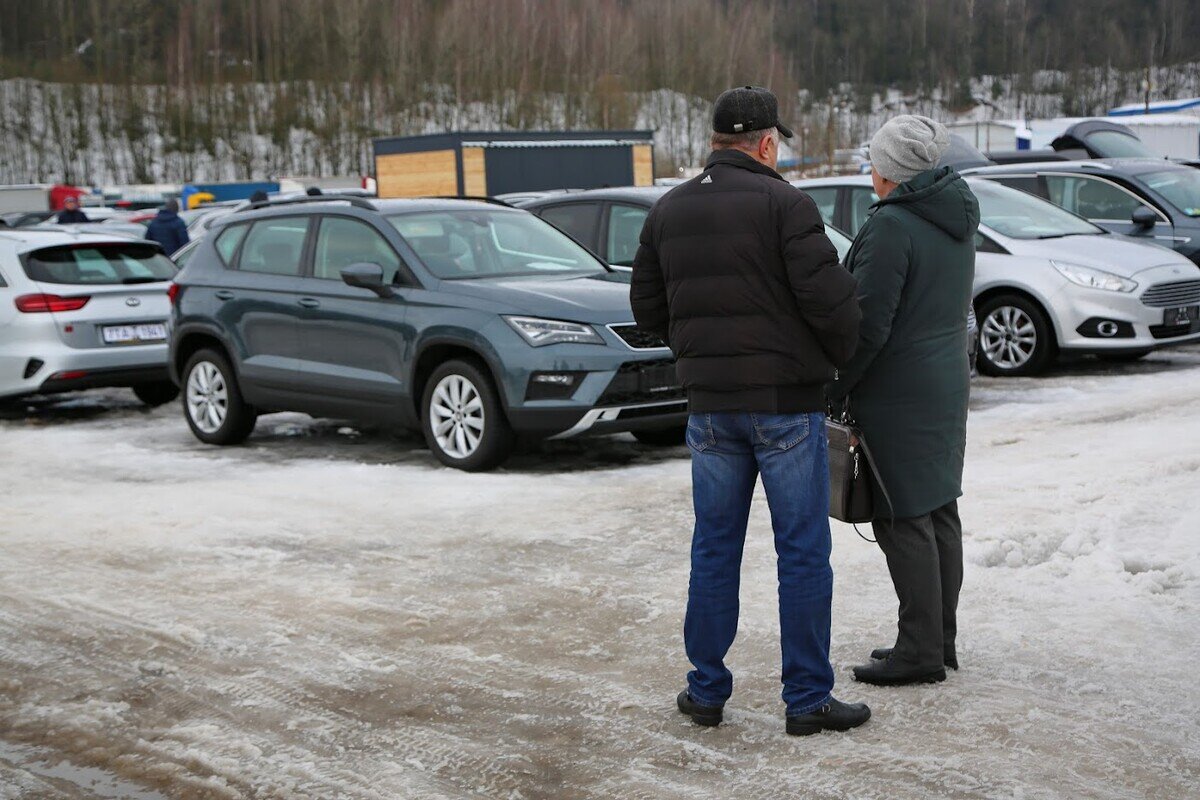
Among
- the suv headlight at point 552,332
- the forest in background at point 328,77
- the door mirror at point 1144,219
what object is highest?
the forest in background at point 328,77

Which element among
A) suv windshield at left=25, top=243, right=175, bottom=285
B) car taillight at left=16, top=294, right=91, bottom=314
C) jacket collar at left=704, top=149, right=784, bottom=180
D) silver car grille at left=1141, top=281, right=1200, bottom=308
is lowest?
silver car grille at left=1141, top=281, right=1200, bottom=308

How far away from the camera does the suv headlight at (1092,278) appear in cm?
1176

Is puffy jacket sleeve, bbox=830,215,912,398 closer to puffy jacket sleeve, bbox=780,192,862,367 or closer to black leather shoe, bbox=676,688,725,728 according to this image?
puffy jacket sleeve, bbox=780,192,862,367

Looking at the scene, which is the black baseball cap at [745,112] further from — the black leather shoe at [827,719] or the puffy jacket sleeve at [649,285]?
the black leather shoe at [827,719]

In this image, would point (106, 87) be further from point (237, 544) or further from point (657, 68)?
point (237, 544)

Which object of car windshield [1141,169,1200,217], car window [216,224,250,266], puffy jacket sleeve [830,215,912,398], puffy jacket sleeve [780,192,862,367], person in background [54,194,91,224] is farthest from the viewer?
person in background [54,194,91,224]

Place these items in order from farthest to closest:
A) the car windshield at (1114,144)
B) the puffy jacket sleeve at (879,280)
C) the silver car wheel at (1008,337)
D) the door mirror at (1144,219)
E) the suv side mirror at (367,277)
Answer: the car windshield at (1114,144) < the door mirror at (1144,219) < the silver car wheel at (1008,337) < the suv side mirror at (367,277) < the puffy jacket sleeve at (879,280)

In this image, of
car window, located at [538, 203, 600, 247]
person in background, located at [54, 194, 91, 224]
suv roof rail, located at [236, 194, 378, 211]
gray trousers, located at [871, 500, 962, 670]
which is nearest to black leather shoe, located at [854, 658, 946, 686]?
gray trousers, located at [871, 500, 962, 670]

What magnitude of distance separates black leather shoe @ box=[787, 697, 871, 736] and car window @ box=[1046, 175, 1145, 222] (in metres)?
11.0

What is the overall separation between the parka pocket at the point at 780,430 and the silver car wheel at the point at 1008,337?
27.6ft

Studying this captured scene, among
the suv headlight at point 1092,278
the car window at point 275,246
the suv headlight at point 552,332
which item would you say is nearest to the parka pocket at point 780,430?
the suv headlight at point 552,332

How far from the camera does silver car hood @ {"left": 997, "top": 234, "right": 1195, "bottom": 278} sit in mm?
11906

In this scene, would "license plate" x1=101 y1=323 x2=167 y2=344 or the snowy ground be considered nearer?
the snowy ground

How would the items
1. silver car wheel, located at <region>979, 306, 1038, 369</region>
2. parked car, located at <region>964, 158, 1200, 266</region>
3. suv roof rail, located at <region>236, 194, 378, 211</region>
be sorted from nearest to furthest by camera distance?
suv roof rail, located at <region>236, 194, 378, 211</region>, silver car wheel, located at <region>979, 306, 1038, 369</region>, parked car, located at <region>964, 158, 1200, 266</region>
